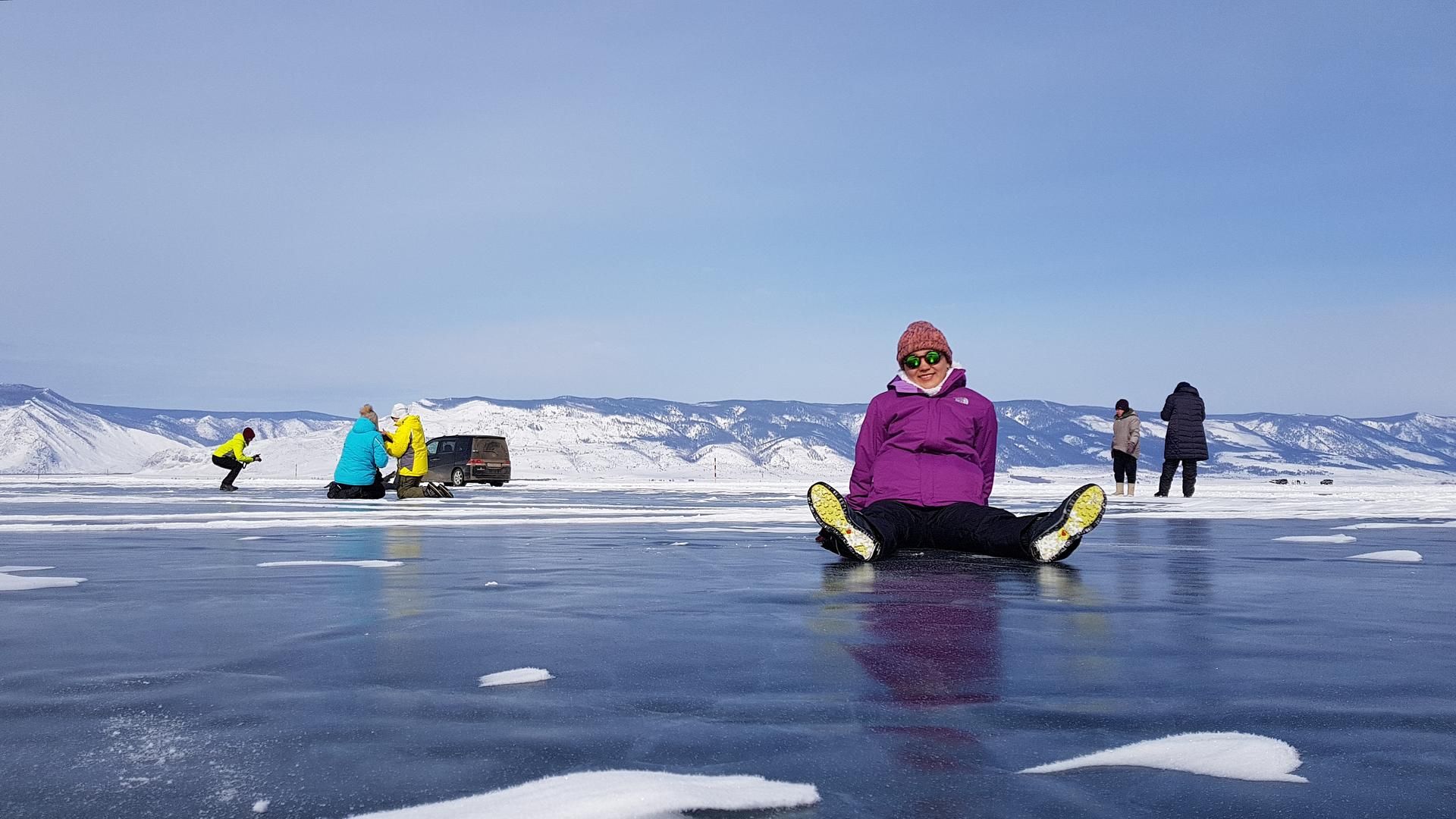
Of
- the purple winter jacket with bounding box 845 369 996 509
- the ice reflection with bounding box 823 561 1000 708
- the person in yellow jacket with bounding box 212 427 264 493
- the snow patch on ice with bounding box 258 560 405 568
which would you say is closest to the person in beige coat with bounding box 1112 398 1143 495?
the purple winter jacket with bounding box 845 369 996 509

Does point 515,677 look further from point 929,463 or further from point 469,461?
point 469,461

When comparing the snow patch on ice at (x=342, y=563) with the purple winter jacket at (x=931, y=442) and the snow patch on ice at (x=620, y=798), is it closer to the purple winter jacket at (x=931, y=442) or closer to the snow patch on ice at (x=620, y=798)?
the purple winter jacket at (x=931, y=442)

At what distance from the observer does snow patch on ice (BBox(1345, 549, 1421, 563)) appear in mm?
6312

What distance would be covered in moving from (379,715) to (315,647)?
3.34 feet

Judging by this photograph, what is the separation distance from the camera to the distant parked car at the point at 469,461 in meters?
29.1

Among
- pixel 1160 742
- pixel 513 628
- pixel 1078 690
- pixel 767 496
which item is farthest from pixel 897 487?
pixel 767 496

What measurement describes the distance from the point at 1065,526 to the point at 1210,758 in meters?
3.99

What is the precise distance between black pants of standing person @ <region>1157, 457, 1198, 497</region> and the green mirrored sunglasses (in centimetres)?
1205

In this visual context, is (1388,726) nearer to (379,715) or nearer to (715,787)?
(715,787)

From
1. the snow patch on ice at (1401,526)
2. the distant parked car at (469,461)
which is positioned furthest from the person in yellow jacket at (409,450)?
the distant parked car at (469,461)

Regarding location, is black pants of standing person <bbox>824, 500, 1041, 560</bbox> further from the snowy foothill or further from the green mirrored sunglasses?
the snowy foothill

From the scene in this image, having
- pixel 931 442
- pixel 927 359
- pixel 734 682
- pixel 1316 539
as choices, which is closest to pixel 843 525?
pixel 931 442

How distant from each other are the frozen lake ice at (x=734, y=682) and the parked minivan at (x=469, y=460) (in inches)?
905

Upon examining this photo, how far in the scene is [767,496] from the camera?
1973 centimetres
